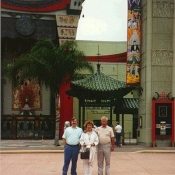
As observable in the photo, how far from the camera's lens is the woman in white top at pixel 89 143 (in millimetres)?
12908

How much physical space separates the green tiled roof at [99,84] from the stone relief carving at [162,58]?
356 cm

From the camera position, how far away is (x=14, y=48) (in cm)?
4494

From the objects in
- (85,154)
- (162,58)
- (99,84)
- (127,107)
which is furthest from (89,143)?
(127,107)

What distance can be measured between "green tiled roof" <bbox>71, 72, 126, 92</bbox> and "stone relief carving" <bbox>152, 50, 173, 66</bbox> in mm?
3561

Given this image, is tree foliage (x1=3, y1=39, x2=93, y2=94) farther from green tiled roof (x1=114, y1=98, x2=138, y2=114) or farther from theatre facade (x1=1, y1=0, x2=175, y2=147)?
green tiled roof (x1=114, y1=98, x2=138, y2=114)

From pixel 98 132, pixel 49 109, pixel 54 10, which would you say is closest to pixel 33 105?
pixel 49 109

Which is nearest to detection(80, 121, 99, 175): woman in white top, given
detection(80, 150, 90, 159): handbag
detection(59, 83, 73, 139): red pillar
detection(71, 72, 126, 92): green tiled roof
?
detection(80, 150, 90, 159): handbag

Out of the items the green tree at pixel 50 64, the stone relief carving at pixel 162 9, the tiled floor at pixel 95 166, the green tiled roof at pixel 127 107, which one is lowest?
the tiled floor at pixel 95 166

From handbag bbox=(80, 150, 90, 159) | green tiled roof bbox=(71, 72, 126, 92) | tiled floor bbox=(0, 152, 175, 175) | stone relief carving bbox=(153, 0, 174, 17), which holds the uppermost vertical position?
stone relief carving bbox=(153, 0, 174, 17)

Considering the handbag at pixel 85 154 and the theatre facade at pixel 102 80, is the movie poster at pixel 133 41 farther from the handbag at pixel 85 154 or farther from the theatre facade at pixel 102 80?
the handbag at pixel 85 154

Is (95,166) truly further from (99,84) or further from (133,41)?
(99,84)

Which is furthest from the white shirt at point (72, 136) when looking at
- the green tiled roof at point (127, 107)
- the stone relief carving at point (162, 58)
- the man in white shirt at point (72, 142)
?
the green tiled roof at point (127, 107)

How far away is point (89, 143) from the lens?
12961mm

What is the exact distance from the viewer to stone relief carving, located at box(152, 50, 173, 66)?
3047 centimetres
